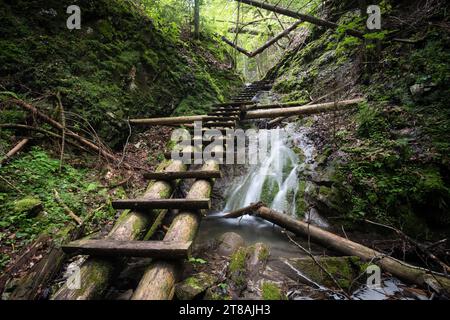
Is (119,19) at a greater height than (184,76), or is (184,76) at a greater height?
(119,19)

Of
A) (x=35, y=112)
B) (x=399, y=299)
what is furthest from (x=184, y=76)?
(x=399, y=299)

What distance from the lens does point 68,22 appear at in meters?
5.41

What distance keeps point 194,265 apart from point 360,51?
266 inches

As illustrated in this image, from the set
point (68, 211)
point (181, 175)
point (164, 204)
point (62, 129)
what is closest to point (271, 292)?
point (164, 204)

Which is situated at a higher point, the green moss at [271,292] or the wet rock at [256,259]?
the wet rock at [256,259]

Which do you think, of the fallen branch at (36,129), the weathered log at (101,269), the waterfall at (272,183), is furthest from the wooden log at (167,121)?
the weathered log at (101,269)

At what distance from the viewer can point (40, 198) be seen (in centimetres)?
325

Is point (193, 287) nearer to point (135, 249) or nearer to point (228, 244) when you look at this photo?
point (135, 249)

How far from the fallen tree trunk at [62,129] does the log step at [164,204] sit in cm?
205

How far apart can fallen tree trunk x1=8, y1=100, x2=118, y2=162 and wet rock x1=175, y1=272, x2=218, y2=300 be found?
3.23 metres

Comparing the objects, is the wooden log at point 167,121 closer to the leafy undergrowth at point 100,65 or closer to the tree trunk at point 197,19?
the leafy undergrowth at point 100,65

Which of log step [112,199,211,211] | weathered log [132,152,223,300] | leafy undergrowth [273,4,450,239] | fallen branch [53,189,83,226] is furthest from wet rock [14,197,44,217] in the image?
leafy undergrowth [273,4,450,239]

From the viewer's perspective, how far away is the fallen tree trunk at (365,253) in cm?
243

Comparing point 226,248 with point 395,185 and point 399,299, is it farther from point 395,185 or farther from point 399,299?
point 395,185
